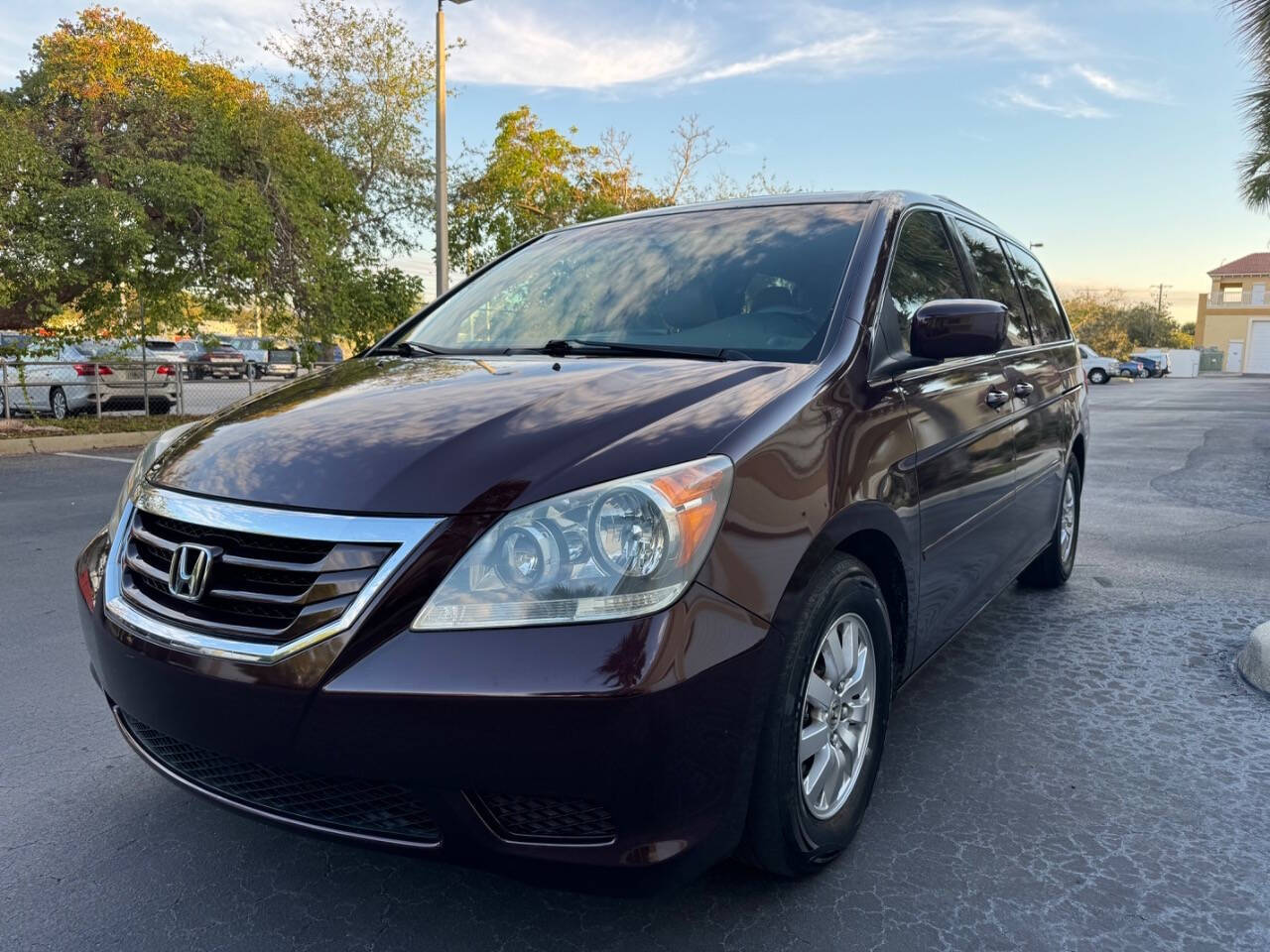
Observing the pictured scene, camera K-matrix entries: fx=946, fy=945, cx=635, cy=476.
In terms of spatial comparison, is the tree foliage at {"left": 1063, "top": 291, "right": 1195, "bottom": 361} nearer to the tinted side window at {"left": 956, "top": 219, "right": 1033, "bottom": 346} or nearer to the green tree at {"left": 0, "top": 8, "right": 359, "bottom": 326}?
the green tree at {"left": 0, "top": 8, "right": 359, "bottom": 326}

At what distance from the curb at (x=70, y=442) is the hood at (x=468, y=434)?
951cm

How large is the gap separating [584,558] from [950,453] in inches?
60.5

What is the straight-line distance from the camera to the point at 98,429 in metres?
13.1

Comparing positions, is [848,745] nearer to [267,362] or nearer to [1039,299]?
[1039,299]

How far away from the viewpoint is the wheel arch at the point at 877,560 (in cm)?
193

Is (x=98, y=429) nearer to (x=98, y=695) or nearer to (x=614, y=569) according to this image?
(x=98, y=695)

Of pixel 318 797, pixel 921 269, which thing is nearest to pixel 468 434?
pixel 318 797

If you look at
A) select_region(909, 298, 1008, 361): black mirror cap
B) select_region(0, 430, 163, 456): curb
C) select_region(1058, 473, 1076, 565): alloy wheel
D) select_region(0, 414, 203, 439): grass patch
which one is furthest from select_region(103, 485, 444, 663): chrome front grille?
select_region(0, 414, 203, 439): grass patch

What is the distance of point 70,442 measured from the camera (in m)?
12.0

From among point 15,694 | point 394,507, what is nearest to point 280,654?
point 394,507

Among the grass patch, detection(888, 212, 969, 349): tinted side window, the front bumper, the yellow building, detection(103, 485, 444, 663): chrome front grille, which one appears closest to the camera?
the front bumper

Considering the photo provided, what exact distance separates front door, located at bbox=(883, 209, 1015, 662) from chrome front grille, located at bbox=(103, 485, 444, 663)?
4.99ft

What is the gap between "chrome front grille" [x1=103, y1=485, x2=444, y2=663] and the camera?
1727mm

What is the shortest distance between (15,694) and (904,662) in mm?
3047
